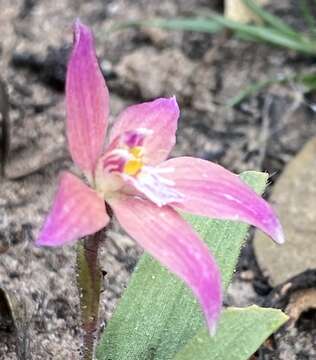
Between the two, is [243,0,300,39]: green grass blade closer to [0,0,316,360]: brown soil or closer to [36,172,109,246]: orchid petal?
[0,0,316,360]: brown soil

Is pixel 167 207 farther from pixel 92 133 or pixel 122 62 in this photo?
pixel 122 62

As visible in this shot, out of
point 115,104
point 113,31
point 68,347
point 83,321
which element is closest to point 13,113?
point 115,104

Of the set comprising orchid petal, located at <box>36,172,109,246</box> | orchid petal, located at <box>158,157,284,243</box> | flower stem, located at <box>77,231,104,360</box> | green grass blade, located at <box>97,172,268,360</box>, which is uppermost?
orchid petal, located at <box>36,172,109,246</box>

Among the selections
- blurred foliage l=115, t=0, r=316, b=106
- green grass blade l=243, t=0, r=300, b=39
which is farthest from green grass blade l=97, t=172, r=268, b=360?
green grass blade l=243, t=0, r=300, b=39

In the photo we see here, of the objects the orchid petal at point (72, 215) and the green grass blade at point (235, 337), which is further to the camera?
the green grass blade at point (235, 337)

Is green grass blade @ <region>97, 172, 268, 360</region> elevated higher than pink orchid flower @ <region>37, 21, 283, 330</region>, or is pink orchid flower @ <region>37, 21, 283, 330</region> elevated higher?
pink orchid flower @ <region>37, 21, 283, 330</region>

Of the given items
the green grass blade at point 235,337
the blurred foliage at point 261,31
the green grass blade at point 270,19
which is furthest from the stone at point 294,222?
the green grass blade at point 235,337

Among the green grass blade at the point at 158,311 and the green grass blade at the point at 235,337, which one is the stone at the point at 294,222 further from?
the green grass blade at the point at 235,337
